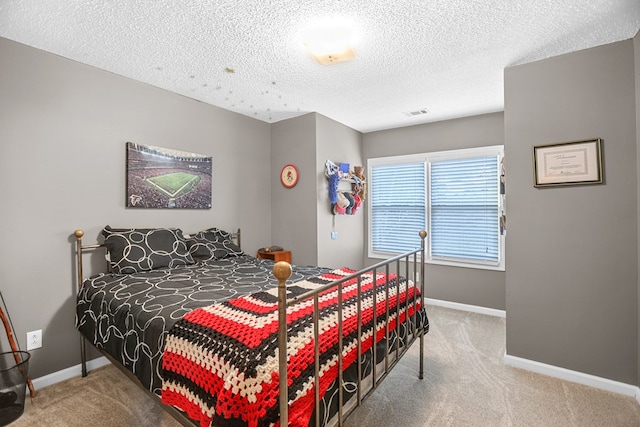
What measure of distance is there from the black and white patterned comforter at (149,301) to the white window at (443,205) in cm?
220

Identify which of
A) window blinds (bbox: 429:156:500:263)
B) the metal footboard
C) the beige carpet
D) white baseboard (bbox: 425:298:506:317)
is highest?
window blinds (bbox: 429:156:500:263)

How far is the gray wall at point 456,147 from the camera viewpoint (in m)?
3.66

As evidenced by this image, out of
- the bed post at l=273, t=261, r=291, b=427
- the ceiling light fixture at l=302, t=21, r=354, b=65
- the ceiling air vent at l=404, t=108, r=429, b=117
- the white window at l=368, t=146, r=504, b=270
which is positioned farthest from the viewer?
the white window at l=368, t=146, r=504, b=270

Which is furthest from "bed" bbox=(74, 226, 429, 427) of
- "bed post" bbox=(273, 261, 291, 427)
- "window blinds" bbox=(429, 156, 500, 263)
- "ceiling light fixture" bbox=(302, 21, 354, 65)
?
"window blinds" bbox=(429, 156, 500, 263)

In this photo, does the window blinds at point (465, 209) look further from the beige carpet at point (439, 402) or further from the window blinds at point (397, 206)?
the beige carpet at point (439, 402)

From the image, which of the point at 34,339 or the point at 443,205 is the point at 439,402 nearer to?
the point at 443,205

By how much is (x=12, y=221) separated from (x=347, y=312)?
2.34 metres

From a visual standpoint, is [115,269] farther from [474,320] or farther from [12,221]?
[474,320]

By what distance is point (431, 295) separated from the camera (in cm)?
413

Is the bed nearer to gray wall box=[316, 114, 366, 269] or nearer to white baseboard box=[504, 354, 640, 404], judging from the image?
white baseboard box=[504, 354, 640, 404]

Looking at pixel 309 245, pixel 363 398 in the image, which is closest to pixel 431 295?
pixel 309 245

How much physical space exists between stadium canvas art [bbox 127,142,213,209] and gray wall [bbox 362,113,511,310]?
2488 mm

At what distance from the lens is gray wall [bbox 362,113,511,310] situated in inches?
144

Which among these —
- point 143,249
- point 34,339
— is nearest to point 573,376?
point 143,249
